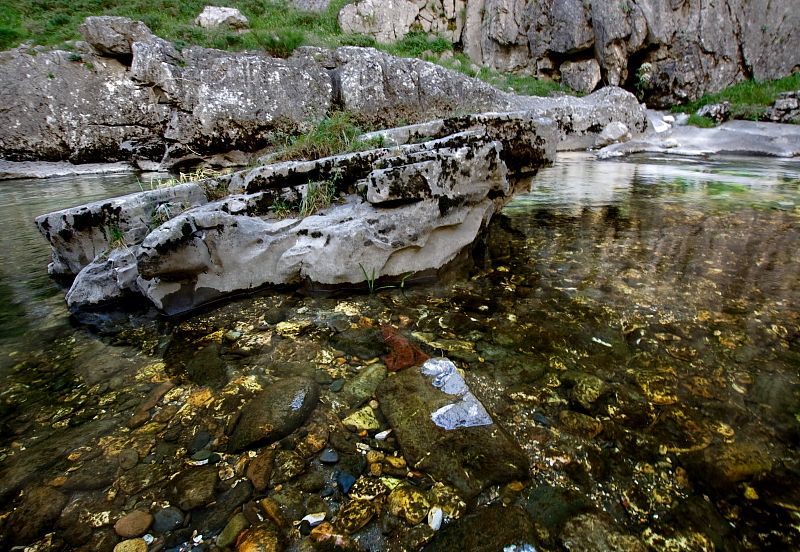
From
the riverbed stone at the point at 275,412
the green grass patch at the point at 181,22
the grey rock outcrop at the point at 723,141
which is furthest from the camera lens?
the green grass patch at the point at 181,22

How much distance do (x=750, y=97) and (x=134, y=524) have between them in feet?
86.4

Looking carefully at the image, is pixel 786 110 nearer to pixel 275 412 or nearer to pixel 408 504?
pixel 408 504

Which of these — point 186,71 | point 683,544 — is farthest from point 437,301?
point 186,71

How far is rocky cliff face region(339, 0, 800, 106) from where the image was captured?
1961 cm

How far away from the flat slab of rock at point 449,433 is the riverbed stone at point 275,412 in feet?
1.51

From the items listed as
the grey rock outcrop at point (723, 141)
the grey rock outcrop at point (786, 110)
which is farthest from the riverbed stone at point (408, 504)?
the grey rock outcrop at point (786, 110)

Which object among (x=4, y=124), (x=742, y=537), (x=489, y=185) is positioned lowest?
(x=742, y=537)

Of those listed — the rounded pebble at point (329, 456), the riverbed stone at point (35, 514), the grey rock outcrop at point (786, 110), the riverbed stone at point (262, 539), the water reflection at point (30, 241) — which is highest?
the grey rock outcrop at point (786, 110)

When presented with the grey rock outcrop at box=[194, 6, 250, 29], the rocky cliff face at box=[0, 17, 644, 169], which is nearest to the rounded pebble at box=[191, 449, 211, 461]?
the rocky cliff face at box=[0, 17, 644, 169]

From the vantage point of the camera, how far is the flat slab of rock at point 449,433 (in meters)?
1.82

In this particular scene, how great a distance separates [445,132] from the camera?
5.23 metres

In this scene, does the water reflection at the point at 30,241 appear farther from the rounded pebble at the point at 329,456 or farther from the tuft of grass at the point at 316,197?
the rounded pebble at the point at 329,456

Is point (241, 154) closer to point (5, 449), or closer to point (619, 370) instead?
point (5, 449)

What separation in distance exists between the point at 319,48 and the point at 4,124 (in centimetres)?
1095
